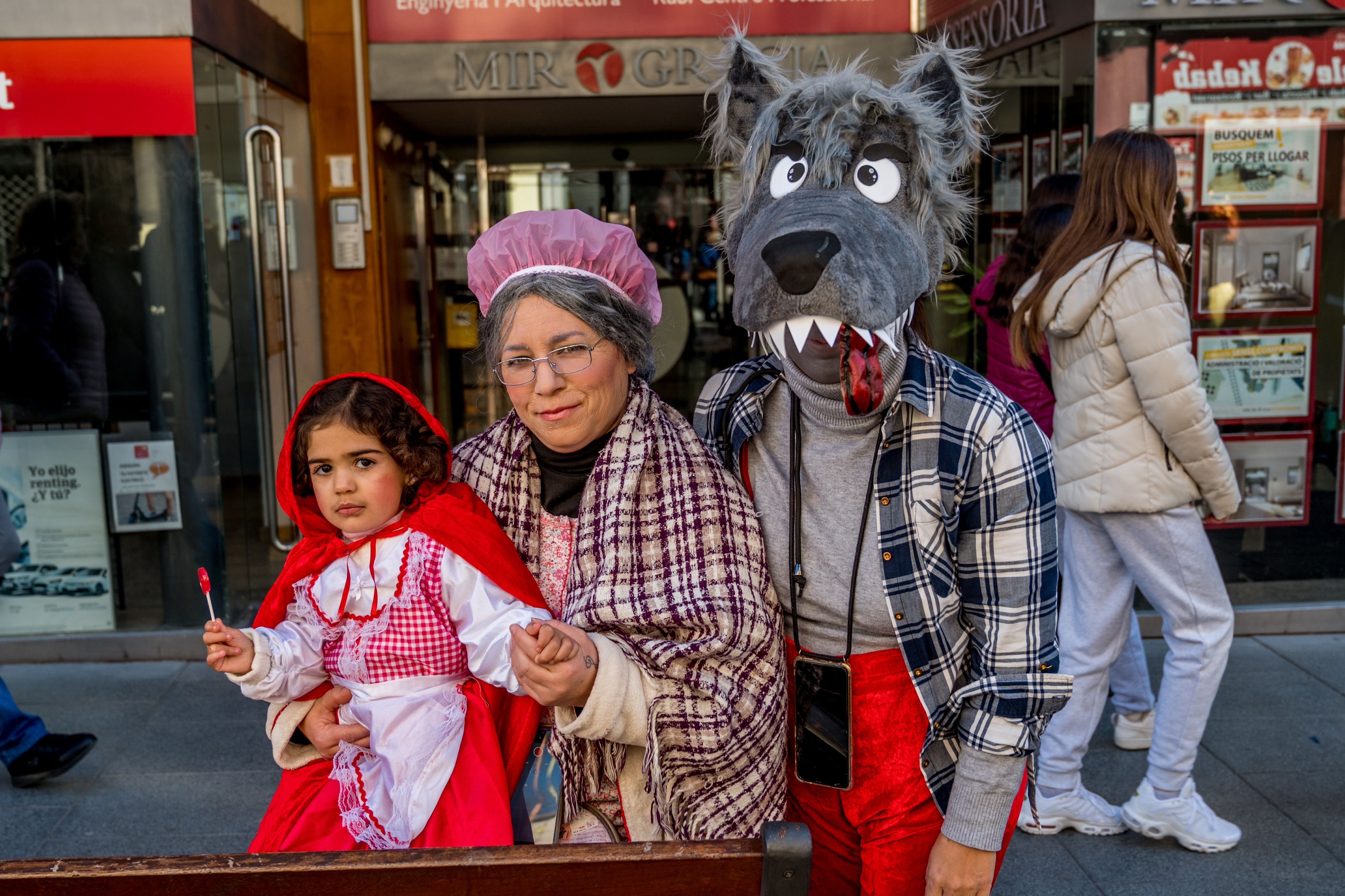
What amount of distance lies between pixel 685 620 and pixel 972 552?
46 cm

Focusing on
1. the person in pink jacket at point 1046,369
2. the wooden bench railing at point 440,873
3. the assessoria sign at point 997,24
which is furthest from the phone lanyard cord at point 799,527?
the assessoria sign at point 997,24

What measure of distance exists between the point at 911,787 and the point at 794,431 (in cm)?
61

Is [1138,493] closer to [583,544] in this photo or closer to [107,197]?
[583,544]

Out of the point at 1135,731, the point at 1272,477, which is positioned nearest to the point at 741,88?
the point at 1135,731

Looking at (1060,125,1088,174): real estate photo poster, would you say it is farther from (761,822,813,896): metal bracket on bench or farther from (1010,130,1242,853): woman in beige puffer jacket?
(761,822,813,896): metal bracket on bench

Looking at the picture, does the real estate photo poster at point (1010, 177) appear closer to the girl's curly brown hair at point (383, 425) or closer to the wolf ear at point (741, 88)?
the wolf ear at point (741, 88)

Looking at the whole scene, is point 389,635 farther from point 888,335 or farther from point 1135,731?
point 1135,731

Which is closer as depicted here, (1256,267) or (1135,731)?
(1135,731)

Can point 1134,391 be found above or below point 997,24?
below

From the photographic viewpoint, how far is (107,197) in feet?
16.3

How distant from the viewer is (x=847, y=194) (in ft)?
5.71

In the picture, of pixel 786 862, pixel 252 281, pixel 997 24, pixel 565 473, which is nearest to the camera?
pixel 786 862

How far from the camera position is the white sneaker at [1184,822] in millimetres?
3340

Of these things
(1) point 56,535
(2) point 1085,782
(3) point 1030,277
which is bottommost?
(2) point 1085,782
